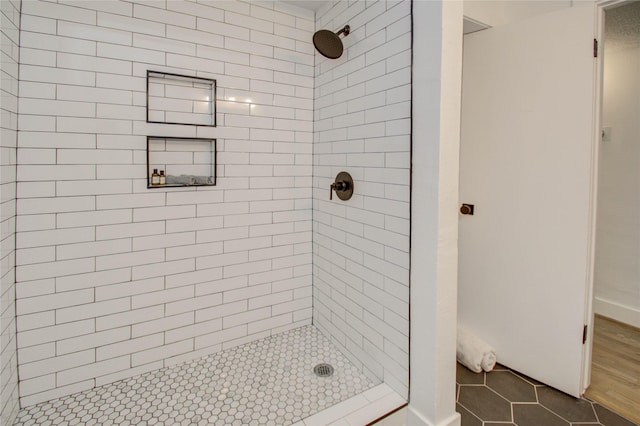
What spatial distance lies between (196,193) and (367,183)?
90 centimetres

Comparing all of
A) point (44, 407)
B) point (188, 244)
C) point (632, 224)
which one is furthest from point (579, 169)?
point (44, 407)

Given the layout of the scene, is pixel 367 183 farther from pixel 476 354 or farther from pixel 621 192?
pixel 621 192

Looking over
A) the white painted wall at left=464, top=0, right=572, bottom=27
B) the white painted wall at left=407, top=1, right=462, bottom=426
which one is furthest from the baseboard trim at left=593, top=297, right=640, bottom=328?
the white painted wall at left=464, top=0, right=572, bottom=27

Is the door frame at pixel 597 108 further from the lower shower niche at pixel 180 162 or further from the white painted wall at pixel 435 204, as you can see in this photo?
the lower shower niche at pixel 180 162

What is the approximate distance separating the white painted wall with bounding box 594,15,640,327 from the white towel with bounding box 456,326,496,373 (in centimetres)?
157

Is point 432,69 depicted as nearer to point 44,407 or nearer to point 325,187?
point 325,187

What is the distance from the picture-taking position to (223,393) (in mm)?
1482

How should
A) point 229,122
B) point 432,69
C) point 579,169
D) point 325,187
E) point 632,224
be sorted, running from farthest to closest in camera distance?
point 632,224 < point 325,187 < point 229,122 < point 579,169 < point 432,69

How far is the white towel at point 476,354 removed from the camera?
1.94m

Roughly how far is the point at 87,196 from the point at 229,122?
77 cm

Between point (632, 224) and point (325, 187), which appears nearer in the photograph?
point (325, 187)

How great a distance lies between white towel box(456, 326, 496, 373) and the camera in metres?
1.94

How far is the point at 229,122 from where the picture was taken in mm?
1764

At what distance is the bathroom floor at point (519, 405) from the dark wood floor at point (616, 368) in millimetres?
113
